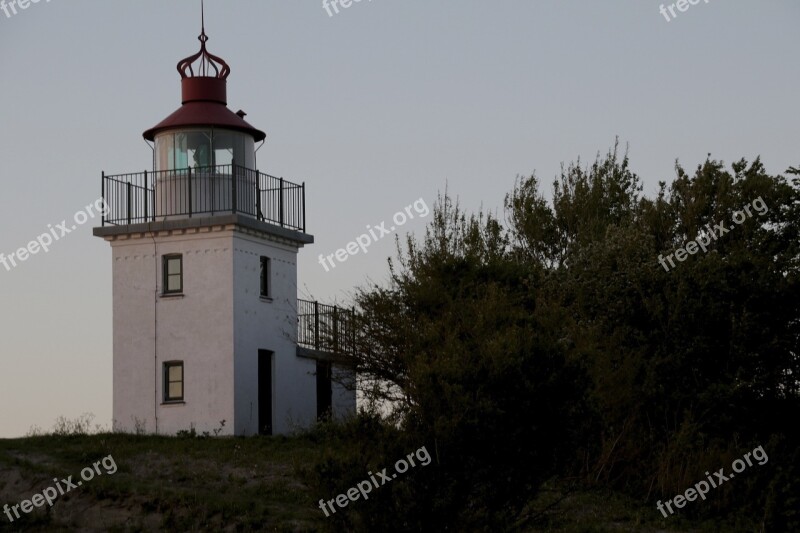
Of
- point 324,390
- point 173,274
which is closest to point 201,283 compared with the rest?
point 173,274

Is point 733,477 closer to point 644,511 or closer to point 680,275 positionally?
point 644,511

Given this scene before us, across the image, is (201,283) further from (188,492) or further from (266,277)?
(188,492)

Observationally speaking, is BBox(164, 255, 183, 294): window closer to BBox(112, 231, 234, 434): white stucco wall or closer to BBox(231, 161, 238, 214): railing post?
BBox(112, 231, 234, 434): white stucco wall

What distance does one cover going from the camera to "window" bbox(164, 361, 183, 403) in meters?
31.5

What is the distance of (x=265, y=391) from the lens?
32625 millimetres

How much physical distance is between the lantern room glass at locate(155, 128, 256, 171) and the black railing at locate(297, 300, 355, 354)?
4.23 m

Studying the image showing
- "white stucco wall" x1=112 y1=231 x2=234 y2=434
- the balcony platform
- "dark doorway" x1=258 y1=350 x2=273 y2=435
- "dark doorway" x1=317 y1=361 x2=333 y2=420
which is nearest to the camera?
"white stucco wall" x1=112 y1=231 x2=234 y2=434

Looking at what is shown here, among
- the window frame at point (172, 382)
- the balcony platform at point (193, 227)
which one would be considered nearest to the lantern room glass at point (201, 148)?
the balcony platform at point (193, 227)

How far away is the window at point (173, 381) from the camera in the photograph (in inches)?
1241

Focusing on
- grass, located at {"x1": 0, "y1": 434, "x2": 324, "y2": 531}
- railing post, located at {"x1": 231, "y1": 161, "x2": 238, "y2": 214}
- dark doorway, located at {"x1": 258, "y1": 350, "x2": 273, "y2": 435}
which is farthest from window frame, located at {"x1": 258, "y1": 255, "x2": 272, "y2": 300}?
grass, located at {"x1": 0, "y1": 434, "x2": 324, "y2": 531}

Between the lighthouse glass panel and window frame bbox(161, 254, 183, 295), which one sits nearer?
the lighthouse glass panel

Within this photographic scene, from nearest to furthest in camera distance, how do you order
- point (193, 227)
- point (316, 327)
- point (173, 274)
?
point (193, 227) → point (173, 274) → point (316, 327)

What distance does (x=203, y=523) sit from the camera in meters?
→ 24.3

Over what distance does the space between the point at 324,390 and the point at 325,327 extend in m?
2.56
